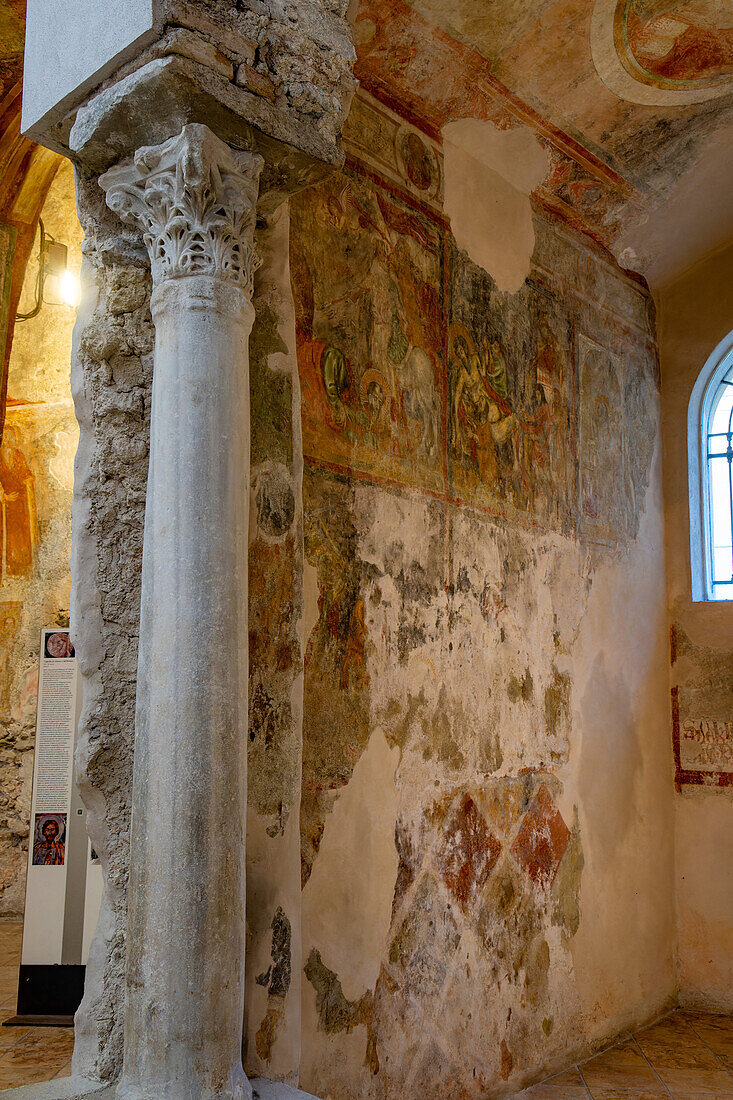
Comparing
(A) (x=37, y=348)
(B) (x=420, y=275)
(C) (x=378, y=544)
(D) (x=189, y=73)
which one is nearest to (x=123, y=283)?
(D) (x=189, y=73)

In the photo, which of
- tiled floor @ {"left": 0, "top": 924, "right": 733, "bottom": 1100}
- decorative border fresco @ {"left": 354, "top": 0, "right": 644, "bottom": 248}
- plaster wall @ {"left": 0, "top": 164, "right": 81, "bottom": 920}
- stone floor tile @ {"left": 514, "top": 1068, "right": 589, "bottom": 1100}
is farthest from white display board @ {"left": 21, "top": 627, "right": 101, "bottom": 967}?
decorative border fresco @ {"left": 354, "top": 0, "right": 644, "bottom": 248}

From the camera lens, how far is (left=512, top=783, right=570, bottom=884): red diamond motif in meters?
5.26

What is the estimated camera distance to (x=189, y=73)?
2.80m

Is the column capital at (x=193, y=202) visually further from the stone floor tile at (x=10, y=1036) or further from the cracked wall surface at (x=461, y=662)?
the stone floor tile at (x=10, y=1036)

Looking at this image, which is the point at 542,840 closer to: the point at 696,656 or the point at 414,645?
the point at 414,645

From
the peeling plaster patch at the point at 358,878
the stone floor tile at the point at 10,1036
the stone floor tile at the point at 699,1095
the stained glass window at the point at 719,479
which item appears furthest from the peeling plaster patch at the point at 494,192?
the stone floor tile at the point at 10,1036

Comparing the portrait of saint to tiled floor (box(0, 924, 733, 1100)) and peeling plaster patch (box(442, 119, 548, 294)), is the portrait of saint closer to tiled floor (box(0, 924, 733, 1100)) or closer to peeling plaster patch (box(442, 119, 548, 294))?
tiled floor (box(0, 924, 733, 1100))

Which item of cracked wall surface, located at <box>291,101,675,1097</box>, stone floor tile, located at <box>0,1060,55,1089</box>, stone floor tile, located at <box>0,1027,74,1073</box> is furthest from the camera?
stone floor tile, located at <box>0,1027,74,1073</box>

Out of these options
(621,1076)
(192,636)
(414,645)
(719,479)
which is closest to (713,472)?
(719,479)

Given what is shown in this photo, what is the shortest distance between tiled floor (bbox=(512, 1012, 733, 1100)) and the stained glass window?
10.3ft

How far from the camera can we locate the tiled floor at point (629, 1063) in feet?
16.5

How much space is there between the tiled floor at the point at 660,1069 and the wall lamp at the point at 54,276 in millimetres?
7391

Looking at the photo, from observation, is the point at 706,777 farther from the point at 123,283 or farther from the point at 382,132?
the point at 123,283

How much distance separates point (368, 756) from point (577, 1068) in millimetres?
2668
